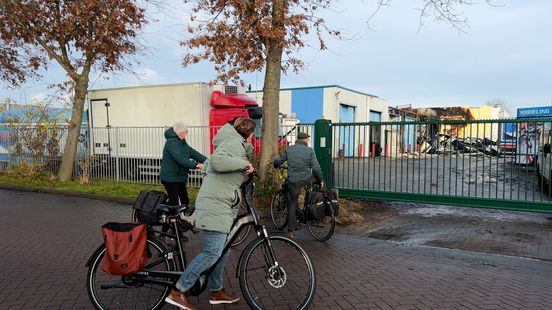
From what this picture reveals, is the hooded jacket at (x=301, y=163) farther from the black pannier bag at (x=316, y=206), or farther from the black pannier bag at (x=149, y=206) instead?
the black pannier bag at (x=149, y=206)

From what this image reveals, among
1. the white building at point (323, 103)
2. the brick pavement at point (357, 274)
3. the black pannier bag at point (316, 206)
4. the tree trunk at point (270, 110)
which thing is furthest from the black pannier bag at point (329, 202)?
the white building at point (323, 103)

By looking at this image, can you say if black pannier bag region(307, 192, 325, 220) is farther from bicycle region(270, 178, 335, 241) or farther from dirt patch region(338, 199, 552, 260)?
dirt patch region(338, 199, 552, 260)

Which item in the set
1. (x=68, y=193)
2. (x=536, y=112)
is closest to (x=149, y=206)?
(x=68, y=193)

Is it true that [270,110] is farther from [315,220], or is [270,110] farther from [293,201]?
[315,220]

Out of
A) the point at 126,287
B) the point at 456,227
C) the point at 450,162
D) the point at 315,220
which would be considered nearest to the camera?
the point at 126,287

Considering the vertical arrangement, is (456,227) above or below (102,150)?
below

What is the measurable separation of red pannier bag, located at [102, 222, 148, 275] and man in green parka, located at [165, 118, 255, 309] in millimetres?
414

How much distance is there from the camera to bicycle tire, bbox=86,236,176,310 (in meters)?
3.70

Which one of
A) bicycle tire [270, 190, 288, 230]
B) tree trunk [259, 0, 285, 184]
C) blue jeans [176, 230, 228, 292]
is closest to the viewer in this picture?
blue jeans [176, 230, 228, 292]

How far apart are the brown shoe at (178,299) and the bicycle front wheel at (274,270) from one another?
50 cm

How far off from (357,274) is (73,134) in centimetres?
1151

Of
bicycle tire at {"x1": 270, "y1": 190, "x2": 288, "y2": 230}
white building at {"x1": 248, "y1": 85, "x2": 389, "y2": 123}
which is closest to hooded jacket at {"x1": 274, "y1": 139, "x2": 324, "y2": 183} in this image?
bicycle tire at {"x1": 270, "y1": 190, "x2": 288, "y2": 230}

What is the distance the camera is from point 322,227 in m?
7.07

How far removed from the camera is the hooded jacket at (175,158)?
6052 mm
